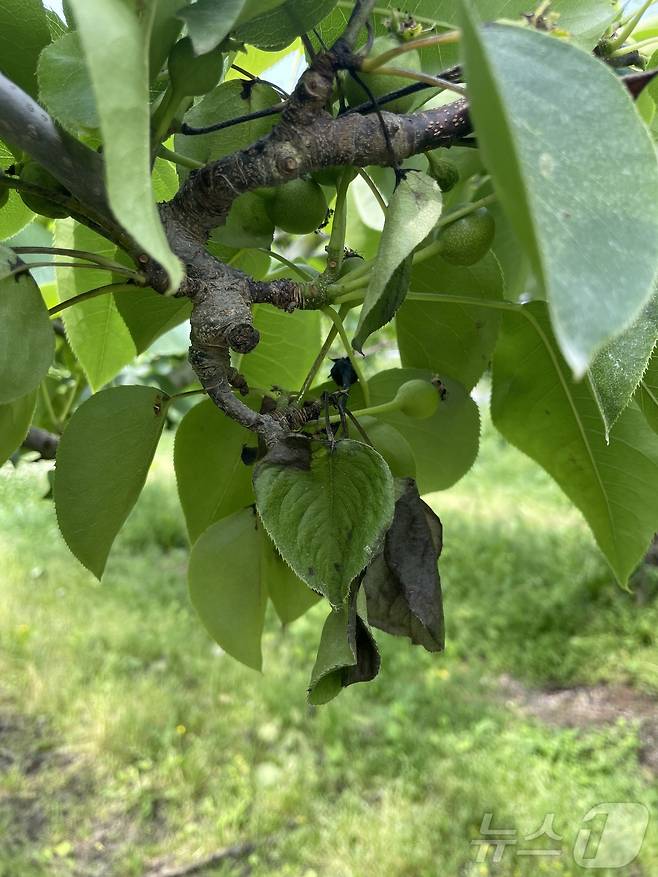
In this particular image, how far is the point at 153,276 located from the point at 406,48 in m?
0.18

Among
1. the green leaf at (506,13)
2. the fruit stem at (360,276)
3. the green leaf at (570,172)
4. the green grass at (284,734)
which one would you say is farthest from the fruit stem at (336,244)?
the green grass at (284,734)

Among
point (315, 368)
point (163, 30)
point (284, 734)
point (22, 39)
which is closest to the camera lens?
point (163, 30)

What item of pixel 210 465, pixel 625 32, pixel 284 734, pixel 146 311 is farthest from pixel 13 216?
pixel 284 734

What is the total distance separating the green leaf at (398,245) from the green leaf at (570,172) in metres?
0.09

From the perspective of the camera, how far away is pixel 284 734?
9.16 ft

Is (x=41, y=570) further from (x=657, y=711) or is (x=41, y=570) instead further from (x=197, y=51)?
(x=197, y=51)

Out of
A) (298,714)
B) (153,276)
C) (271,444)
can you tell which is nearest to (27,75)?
(153,276)

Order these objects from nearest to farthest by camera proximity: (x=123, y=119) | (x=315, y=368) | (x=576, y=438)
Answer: (x=123, y=119) < (x=315, y=368) < (x=576, y=438)

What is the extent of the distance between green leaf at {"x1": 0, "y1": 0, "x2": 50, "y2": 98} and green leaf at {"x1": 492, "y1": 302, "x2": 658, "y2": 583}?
0.37m

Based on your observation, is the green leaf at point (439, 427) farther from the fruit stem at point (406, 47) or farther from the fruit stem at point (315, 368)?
the fruit stem at point (406, 47)

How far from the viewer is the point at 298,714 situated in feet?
9.37

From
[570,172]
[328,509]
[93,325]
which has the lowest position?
[93,325]

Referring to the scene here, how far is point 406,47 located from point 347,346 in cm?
21

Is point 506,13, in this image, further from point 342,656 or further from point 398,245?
point 342,656
